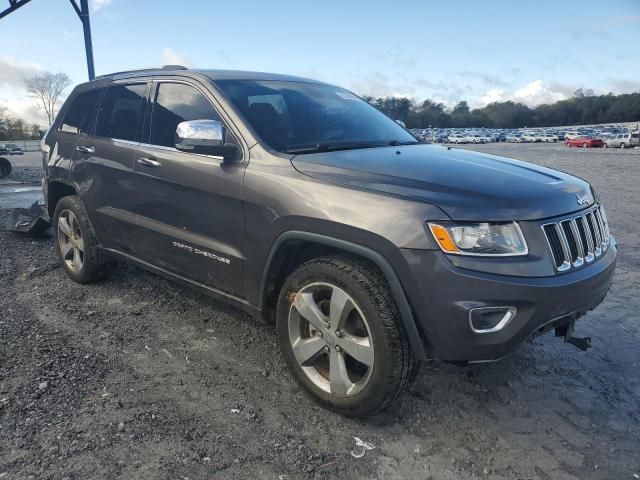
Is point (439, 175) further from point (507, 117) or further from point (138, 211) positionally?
point (507, 117)

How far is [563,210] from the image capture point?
8.95 feet

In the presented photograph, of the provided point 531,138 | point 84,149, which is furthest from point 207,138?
point 531,138

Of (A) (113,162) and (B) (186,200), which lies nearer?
(B) (186,200)

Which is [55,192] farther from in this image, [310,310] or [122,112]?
[310,310]

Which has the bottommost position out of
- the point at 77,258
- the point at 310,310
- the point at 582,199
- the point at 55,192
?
the point at 77,258

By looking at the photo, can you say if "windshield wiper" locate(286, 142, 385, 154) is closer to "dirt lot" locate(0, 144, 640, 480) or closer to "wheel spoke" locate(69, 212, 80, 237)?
"dirt lot" locate(0, 144, 640, 480)

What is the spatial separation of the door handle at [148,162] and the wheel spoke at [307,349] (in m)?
1.64

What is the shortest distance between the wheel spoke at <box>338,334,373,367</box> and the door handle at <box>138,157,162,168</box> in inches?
73.6

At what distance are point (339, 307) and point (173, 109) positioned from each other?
6.59 feet

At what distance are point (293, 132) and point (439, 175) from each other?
114cm

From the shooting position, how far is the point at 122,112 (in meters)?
4.32

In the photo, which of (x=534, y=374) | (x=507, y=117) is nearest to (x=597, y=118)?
(x=507, y=117)

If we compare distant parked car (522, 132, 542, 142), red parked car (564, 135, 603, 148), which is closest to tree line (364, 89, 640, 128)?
distant parked car (522, 132, 542, 142)

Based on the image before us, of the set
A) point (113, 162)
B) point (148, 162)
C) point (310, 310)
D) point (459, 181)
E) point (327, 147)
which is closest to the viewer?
point (459, 181)
